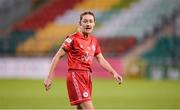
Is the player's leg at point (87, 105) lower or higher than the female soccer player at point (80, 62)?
lower

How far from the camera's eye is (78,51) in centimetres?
892

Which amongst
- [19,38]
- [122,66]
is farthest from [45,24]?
[122,66]

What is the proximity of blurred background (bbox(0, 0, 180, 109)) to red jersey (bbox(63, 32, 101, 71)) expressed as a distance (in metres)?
8.76

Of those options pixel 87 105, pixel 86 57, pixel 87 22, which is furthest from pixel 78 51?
pixel 87 105

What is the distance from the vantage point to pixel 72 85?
29.0ft

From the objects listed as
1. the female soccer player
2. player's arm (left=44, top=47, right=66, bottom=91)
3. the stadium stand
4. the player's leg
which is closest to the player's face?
the female soccer player

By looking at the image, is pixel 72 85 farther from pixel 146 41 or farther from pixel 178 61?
pixel 146 41

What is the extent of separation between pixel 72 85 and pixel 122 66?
1889 cm

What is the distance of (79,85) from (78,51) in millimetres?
490

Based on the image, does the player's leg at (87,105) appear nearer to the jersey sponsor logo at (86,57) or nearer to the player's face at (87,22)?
the jersey sponsor logo at (86,57)

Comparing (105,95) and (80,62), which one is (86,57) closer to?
(80,62)

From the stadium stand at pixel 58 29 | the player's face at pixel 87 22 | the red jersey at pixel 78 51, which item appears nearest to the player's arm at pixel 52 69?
the red jersey at pixel 78 51

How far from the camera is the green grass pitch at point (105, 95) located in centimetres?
1657

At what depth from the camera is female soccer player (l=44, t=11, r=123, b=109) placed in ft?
28.7
